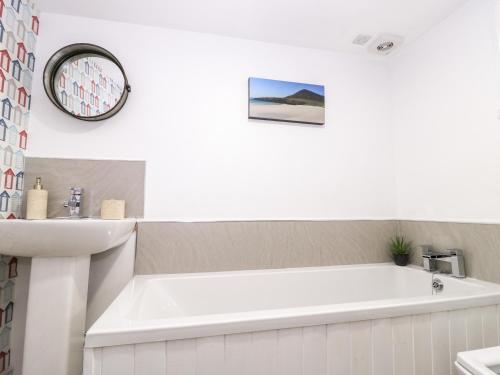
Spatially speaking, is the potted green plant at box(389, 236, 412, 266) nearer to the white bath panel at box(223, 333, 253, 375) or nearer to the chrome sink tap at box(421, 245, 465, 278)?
the chrome sink tap at box(421, 245, 465, 278)

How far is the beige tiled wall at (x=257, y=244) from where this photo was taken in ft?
5.54

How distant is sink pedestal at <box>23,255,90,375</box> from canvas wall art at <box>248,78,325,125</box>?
137cm

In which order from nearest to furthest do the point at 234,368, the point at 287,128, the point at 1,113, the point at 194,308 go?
the point at 234,368
the point at 1,113
the point at 194,308
the point at 287,128

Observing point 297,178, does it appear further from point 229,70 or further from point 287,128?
point 229,70

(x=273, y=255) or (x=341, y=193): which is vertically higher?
(x=341, y=193)

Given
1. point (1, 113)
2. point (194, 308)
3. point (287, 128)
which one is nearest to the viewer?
point (1, 113)

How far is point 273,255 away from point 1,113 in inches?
66.3

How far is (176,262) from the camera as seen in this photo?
5.58 ft

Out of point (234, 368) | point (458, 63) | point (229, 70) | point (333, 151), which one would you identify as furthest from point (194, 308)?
point (458, 63)

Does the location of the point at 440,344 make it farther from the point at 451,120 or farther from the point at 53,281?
the point at 53,281

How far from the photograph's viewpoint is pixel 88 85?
1.70m

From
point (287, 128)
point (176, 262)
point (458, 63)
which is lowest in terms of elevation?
point (176, 262)

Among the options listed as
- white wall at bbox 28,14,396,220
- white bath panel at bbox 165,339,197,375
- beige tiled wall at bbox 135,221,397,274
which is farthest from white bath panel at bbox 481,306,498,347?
white bath panel at bbox 165,339,197,375

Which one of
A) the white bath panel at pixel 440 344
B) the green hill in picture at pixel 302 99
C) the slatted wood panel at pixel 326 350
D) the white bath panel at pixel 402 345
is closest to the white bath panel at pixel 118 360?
the slatted wood panel at pixel 326 350
